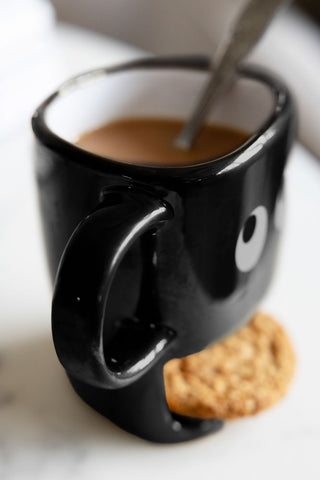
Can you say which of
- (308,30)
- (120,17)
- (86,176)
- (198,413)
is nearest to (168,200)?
(86,176)

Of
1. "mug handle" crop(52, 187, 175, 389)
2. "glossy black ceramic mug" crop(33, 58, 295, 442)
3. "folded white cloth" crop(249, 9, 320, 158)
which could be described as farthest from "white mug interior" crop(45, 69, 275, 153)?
"folded white cloth" crop(249, 9, 320, 158)

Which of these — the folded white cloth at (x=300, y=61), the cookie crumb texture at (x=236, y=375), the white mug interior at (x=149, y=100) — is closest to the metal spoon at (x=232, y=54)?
the white mug interior at (x=149, y=100)

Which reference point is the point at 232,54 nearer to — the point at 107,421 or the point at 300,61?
the point at 107,421

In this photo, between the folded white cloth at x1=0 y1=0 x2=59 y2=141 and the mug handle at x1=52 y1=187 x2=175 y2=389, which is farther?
the folded white cloth at x1=0 y1=0 x2=59 y2=141

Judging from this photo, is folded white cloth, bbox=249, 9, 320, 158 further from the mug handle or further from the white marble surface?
the mug handle

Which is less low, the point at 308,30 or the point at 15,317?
the point at 308,30

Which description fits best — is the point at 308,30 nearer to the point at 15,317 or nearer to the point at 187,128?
the point at 187,128

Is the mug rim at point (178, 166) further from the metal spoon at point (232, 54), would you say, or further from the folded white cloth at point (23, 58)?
the folded white cloth at point (23, 58)
